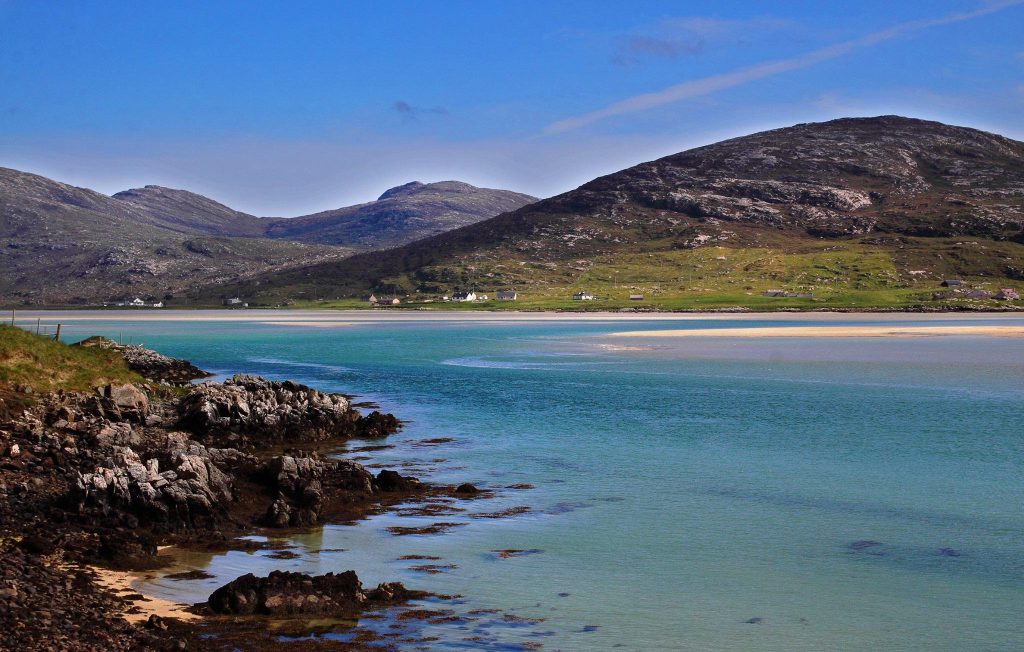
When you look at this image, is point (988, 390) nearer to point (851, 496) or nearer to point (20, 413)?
point (851, 496)

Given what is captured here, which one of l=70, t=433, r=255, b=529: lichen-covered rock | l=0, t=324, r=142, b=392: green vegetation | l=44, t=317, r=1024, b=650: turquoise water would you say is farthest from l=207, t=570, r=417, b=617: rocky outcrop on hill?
l=0, t=324, r=142, b=392: green vegetation

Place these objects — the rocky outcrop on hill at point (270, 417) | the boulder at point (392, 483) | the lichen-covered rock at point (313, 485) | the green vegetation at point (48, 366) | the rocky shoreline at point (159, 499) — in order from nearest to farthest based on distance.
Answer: the rocky shoreline at point (159, 499) < the lichen-covered rock at point (313, 485) < the boulder at point (392, 483) < the green vegetation at point (48, 366) < the rocky outcrop on hill at point (270, 417)

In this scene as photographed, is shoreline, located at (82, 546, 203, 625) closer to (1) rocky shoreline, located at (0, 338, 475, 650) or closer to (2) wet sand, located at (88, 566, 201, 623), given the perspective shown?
(2) wet sand, located at (88, 566, 201, 623)

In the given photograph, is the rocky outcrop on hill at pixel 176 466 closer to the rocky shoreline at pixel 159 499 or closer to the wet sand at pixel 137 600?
the rocky shoreline at pixel 159 499

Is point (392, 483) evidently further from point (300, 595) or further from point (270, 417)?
point (270, 417)

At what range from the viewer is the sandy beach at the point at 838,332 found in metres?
118

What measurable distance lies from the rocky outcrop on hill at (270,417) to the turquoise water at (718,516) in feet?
9.55

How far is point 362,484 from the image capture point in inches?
1058

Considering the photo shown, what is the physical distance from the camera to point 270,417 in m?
38.0

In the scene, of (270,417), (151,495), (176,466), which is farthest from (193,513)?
(270,417)

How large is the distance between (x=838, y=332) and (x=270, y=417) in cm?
10309

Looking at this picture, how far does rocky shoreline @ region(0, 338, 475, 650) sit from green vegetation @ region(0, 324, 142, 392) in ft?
4.94

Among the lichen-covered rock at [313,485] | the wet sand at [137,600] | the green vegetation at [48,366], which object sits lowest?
the wet sand at [137,600]

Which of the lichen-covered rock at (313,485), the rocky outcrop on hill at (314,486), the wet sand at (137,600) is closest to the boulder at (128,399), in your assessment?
the rocky outcrop on hill at (314,486)
